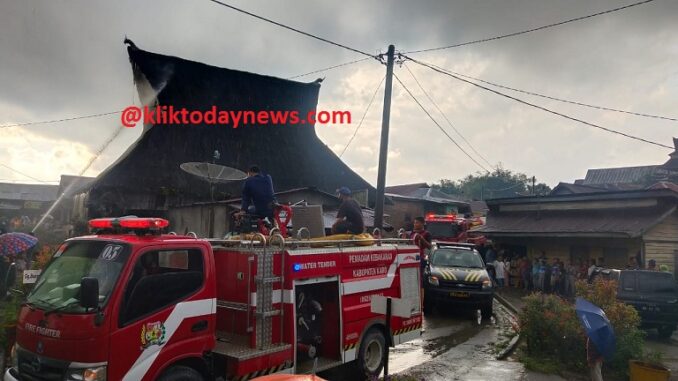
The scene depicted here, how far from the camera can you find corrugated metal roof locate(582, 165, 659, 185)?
47.0 meters

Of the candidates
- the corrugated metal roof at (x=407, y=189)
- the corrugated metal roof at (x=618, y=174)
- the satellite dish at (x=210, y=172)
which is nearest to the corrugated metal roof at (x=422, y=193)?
the corrugated metal roof at (x=407, y=189)

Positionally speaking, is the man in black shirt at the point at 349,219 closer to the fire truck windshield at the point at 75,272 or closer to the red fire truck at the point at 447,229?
the fire truck windshield at the point at 75,272

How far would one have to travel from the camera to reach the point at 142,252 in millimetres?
4496

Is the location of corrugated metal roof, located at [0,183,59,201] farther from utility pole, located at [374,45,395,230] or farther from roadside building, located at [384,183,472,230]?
utility pole, located at [374,45,395,230]

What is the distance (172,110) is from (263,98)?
20.3 feet

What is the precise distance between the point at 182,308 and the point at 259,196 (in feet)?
9.70

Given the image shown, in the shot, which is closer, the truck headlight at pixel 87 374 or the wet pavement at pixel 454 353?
the truck headlight at pixel 87 374

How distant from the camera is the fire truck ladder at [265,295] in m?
5.27

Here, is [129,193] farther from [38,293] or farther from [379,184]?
[38,293]

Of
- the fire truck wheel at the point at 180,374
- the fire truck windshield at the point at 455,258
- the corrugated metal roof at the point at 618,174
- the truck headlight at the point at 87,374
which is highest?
the corrugated metal roof at the point at 618,174

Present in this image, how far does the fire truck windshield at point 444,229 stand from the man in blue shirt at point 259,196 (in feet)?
61.8

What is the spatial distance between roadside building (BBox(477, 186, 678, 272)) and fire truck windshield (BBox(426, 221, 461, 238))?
1987 mm

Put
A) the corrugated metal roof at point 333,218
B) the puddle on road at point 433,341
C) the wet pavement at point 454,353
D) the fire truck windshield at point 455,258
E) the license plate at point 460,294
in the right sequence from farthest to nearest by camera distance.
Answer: the corrugated metal roof at point 333,218, the fire truck windshield at point 455,258, the license plate at point 460,294, the puddle on road at point 433,341, the wet pavement at point 454,353

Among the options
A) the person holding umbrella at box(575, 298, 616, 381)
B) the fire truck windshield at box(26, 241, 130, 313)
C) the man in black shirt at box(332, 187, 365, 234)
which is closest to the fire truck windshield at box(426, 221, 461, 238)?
the man in black shirt at box(332, 187, 365, 234)
